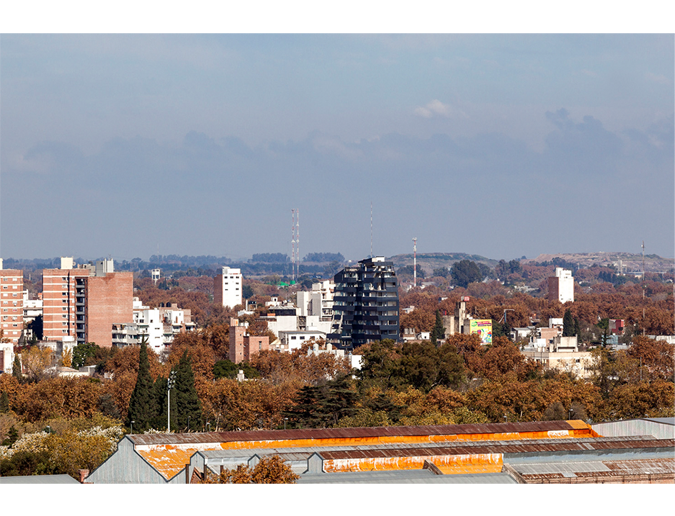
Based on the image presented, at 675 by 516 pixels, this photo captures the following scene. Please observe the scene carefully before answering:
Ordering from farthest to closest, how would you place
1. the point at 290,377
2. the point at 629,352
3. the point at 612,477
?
the point at 629,352 < the point at 290,377 < the point at 612,477

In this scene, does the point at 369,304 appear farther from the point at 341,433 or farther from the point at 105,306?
the point at 341,433

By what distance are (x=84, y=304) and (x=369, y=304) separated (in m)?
21.1

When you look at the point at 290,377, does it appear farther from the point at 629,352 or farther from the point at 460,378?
the point at 629,352

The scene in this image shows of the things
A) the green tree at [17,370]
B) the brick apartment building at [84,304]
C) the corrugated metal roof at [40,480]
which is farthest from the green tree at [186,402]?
the brick apartment building at [84,304]

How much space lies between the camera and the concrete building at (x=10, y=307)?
81.6m

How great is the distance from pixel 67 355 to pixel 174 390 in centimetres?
2928

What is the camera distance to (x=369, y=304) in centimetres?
7406

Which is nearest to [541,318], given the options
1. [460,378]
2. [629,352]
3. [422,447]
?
[629,352]

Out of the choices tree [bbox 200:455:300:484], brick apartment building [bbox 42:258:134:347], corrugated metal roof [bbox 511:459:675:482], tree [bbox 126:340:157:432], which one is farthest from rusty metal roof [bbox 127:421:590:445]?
brick apartment building [bbox 42:258:134:347]

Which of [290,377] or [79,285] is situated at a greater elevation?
[79,285]

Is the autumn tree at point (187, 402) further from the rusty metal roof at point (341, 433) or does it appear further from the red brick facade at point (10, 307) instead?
the red brick facade at point (10, 307)

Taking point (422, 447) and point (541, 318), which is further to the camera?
point (541, 318)

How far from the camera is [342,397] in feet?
113

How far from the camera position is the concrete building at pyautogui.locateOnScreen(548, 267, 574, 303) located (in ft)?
399
